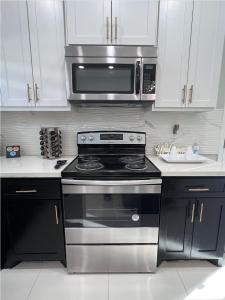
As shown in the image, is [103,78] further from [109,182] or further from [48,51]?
[109,182]

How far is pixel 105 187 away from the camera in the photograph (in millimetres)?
1427

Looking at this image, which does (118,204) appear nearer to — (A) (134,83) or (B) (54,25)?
(A) (134,83)

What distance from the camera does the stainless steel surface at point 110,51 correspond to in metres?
1.47

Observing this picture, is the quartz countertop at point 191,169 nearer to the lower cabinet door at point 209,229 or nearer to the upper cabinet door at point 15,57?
the lower cabinet door at point 209,229

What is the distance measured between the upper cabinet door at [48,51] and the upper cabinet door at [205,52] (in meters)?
1.14

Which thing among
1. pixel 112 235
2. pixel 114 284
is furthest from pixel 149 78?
pixel 114 284

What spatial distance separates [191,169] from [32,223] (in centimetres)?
144

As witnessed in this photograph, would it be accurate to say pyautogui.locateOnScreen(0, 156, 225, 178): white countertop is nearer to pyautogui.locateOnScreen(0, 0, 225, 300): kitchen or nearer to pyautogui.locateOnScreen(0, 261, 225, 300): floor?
pyautogui.locateOnScreen(0, 0, 225, 300): kitchen

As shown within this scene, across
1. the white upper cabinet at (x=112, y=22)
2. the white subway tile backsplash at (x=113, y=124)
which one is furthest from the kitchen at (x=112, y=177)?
the white subway tile backsplash at (x=113, y=124)

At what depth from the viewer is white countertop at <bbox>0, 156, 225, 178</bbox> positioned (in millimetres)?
1430

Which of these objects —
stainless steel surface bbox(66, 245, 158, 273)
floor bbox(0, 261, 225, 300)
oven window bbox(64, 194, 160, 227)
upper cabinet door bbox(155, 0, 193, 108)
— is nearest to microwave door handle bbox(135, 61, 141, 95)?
upper cabinet door bbox(155, 0, 193, 108)

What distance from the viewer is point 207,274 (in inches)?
63.4

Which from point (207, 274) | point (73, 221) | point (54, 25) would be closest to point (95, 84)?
point (54, 25)

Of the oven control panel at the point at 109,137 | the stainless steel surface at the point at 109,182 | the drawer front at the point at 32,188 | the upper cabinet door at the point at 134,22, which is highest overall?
the upper cabinet door at the point at 134,22
